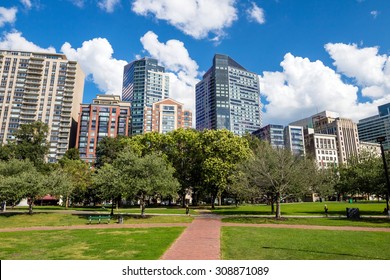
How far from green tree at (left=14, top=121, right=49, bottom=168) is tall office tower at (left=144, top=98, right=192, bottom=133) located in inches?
3279

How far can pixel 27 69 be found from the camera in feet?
454

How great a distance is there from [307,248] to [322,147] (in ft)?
547

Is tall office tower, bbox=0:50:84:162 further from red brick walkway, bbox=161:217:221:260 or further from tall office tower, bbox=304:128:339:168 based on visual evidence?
tall office tower, bbox=304:128:339:168

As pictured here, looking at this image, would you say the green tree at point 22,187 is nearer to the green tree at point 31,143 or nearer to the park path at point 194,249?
the park path at point 194,249

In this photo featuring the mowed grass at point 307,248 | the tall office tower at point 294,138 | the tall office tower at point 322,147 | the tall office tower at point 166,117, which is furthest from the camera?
the tall office tower at point 294,138

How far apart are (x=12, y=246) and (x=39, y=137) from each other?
6180cm

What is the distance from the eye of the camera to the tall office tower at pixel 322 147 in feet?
534

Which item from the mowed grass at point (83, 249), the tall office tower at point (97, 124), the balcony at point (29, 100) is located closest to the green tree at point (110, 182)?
the mowed grass at point (83, 249)

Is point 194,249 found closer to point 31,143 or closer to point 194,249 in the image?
point 194,249

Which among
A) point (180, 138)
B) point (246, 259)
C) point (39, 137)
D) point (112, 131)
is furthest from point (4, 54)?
point (246, 259)

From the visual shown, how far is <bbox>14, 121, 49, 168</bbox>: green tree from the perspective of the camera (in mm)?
66938

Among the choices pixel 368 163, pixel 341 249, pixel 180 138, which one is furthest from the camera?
pixel 180 138

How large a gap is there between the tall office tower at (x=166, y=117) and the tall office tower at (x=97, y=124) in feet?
49.8
